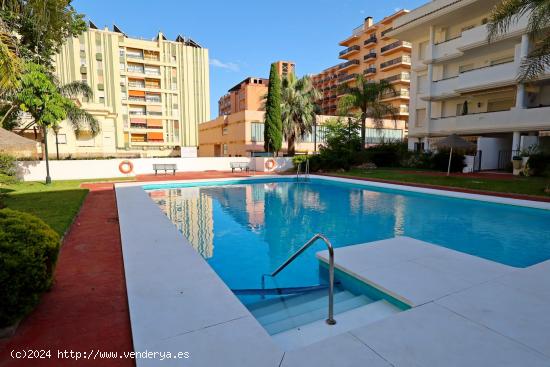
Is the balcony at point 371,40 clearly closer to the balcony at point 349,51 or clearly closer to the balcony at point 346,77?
the balcony at point 349,51

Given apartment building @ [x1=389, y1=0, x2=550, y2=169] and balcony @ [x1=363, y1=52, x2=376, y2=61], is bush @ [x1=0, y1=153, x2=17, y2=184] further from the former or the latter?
balcony @ [x1=363, y1=52, x2=376, y2=61]

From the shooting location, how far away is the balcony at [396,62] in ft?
159

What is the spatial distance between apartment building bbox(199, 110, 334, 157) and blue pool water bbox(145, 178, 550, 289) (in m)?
16.8

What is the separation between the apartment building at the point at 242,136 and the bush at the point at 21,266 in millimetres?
26866

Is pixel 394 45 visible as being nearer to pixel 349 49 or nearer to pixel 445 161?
pixel 349 49

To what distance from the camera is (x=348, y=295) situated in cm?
471

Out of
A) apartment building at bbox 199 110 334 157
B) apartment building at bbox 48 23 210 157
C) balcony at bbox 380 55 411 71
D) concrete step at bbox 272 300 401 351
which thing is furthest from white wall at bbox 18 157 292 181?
balcony at bbox 380 55 411 71

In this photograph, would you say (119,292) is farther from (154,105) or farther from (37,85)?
(154,105)

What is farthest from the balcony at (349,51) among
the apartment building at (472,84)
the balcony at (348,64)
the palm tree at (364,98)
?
the palm tree at (364,98)

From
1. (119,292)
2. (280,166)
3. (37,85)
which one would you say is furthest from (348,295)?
(280,166)

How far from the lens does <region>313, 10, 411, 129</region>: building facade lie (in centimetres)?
4900

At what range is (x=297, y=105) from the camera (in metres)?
29.3

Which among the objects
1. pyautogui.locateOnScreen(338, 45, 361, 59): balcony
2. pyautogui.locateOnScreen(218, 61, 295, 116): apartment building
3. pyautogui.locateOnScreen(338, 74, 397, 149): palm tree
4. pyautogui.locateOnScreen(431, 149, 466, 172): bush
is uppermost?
pyautogui.locateOnScreen(338, 45, 361, 59): balcony

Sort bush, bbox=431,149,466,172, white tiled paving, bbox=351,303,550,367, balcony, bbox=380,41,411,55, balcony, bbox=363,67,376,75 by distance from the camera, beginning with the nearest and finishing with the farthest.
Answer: white tiled paving, bbox=351,303,550,367 < bush, bbox=431,149,466,172 < balcony, bbox=380,41,411,55 < balcony, bbox=363,67,376,75
